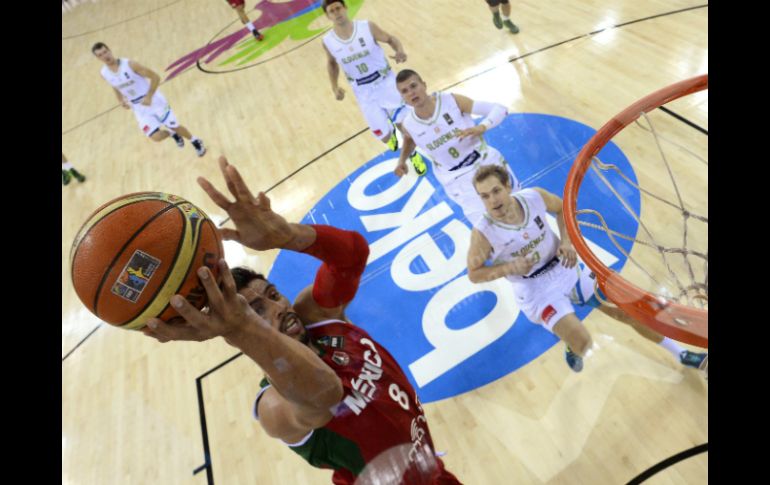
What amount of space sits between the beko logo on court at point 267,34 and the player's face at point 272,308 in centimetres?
872

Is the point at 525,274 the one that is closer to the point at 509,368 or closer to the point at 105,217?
the point at 509,368

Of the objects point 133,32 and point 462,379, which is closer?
point 462,379

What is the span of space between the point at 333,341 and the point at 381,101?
3615 millimetres

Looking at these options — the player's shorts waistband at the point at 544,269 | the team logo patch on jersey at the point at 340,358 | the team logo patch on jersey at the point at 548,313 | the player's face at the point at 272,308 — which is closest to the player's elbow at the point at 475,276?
the player's shorts waistband at the point at 544,269

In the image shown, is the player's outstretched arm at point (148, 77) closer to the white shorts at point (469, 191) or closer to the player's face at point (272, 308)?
the white shorts at point (469, 191)

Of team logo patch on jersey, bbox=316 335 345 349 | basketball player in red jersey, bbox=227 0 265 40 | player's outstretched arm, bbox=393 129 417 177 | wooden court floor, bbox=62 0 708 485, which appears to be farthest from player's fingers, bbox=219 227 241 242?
basketball player in red jersey, bbox=227 0 265 40

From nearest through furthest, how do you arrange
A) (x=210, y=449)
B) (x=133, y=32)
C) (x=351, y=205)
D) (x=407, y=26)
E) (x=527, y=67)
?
(x=210, y=449) < (x=351, y=205) < (x=527, y=67) < (x=407, y=26) < (x=133, y=32)

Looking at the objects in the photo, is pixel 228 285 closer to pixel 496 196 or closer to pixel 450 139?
pixel 496 196

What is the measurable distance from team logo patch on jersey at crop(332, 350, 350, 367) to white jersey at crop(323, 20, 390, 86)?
376 cm

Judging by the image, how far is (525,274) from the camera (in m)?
2.77

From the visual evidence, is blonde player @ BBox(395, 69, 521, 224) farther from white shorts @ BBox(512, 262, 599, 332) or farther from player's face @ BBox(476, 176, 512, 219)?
white shorts @ BBox(512, 262, 599, 332)

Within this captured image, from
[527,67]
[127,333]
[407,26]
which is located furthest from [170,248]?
[407,26]

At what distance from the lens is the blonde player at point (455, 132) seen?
12.1ft
